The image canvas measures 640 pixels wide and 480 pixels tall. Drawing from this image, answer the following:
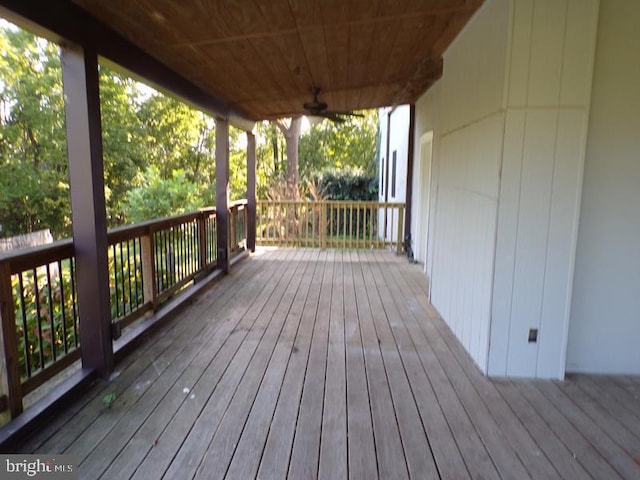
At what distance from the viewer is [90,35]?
2.45 m

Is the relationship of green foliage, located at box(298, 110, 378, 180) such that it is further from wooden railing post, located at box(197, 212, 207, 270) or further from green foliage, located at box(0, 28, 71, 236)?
wooden railing post, located at box(197, 212, 207, 270)

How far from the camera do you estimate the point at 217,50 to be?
130 inches

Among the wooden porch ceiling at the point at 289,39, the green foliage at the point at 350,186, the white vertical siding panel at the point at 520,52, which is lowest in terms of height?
the green foliage at the point at 350,186

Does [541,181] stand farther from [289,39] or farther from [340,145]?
[340,145]

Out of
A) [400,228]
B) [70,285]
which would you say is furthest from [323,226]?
[70,285]

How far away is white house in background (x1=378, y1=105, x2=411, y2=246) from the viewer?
26.0ft

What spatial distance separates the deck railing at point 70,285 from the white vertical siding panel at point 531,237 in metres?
2.76

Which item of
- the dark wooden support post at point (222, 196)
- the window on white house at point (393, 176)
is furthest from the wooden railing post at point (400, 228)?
the dark wooden support post at point (222, 196)

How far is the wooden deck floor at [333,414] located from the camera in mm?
1872

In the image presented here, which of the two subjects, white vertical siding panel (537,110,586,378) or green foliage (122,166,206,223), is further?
green foliage (122,166,206,223)

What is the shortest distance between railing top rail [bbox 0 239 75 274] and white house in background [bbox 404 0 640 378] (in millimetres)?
2708

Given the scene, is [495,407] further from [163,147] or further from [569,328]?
[163,147]

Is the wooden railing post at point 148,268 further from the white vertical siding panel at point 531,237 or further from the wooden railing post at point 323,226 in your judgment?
the wooden railing post at point 323,226

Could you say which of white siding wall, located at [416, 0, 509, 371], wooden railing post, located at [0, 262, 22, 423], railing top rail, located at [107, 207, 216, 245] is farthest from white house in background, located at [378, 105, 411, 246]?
wooden railing post, located at [0, 262, 22, 423]
